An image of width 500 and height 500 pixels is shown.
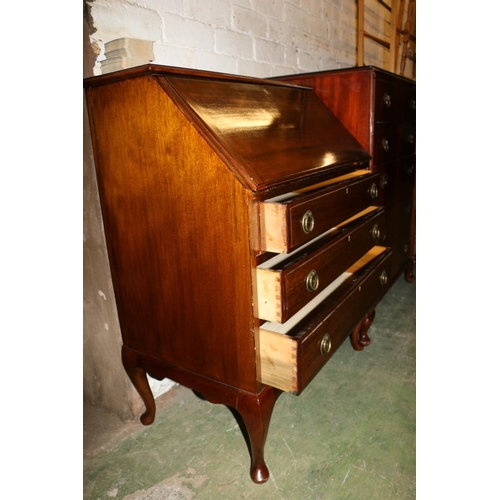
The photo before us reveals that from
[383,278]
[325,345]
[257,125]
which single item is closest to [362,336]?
[383,278]

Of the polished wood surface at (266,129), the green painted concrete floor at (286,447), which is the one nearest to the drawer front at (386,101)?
the polished wood surface at (266,129)

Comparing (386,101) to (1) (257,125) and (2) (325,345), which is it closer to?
(1) (257,125)

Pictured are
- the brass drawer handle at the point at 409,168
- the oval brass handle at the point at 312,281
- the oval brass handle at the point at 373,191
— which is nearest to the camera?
the oval brass handle at the point at 312,281

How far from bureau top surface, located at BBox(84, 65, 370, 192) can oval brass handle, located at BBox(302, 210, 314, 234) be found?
4.3 inches

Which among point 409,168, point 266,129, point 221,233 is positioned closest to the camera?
point 221,233

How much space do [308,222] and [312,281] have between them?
18 centimetres

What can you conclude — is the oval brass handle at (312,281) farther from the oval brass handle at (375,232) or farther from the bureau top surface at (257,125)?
the oval brass handle at (375,232)

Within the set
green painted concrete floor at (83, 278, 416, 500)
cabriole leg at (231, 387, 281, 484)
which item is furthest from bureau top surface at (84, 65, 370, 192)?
green painted concrete floor at (83, 278, 416, 500)

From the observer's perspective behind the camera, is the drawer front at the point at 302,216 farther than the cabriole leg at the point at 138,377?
No

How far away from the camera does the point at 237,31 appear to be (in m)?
1.96

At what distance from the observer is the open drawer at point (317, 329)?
Answer: 112cm

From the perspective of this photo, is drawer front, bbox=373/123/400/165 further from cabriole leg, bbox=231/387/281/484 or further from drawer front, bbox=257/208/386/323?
cabriole leg, bbox=231/387/281/484

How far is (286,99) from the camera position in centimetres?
157

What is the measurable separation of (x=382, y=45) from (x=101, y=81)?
11.0 ft
